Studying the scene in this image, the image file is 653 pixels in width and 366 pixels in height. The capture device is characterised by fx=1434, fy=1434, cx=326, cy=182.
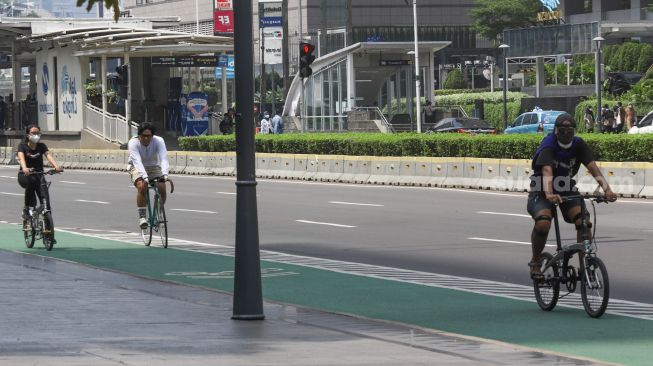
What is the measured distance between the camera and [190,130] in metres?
56.0

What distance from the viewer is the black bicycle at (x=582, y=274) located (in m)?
12.1

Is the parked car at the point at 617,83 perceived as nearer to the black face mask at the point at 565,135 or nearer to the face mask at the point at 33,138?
the face mask at the point at 33,138

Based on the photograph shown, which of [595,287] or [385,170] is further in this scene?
[385,170]

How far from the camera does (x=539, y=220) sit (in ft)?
41.4

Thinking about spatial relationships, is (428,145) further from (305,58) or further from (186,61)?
(186,61)

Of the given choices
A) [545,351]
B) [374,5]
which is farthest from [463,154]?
[374,5]

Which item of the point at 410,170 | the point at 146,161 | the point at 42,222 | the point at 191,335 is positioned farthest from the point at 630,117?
the point at 191,335

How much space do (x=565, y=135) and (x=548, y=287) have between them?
54.7 inches

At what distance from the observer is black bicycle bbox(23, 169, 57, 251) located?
1947cm

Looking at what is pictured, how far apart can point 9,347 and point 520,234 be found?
1230 centimetres

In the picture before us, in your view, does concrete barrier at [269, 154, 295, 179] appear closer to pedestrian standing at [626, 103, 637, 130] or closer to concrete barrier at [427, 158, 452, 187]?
concrete barrier at [427, 158, 452, 187]

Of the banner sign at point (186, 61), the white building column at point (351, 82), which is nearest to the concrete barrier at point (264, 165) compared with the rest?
the banner sign at point (186, 61)

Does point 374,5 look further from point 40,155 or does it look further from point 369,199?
point 40,155

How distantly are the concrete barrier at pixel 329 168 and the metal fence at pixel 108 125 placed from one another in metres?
15.9
